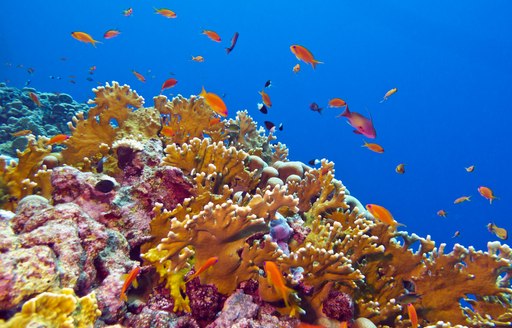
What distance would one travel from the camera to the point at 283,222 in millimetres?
3244

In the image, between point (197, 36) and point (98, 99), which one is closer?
point (98, 99)

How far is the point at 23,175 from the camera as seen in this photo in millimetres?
Answer: 3703

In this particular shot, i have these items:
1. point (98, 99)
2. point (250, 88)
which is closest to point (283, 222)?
point (98, 99)

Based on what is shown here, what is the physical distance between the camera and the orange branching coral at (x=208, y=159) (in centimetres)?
384

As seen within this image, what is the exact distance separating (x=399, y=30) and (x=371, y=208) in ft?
401

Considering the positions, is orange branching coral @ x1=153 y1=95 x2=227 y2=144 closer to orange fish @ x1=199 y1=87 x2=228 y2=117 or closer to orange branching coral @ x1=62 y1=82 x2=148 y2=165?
orange branching coral @ x1=62 y1=82 x2=148 y2=165

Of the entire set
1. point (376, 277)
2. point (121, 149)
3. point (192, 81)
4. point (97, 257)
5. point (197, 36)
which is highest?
point (197, 36)

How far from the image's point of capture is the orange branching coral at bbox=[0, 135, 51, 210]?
11.4ft

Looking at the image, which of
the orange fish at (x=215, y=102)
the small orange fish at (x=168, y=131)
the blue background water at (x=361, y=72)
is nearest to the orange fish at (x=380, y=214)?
the orange fish at (x=215, y=102)

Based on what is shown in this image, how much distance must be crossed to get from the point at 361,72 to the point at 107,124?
A: 133 m

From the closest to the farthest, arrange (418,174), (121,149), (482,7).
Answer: (121,149)
(482,7)
(418,174)

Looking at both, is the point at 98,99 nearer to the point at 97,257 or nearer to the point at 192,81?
the point at 97,257

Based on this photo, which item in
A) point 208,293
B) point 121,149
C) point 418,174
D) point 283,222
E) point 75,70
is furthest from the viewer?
point 75,70

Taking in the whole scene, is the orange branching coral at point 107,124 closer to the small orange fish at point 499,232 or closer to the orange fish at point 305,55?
the orange fish at point 305,55
